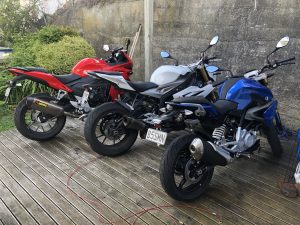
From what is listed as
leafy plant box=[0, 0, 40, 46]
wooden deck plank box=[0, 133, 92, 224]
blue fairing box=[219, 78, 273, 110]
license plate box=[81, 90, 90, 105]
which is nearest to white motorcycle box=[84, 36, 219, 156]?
blue fairing box=[219, 78, 273, 110]

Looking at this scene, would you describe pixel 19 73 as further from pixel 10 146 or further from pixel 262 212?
pixel 262 212

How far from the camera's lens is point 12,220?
243 centimetres

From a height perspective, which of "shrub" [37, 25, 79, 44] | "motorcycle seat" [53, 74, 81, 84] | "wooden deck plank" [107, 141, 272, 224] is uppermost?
"shrub" [37, 25, 79, 44]

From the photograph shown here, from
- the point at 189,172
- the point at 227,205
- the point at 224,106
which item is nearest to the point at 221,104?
the point at 224,106

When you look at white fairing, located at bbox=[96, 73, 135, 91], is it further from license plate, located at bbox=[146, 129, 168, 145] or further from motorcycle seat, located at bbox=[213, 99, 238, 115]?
motorcycle seat, located at bbox=[213, 99, 238, 115]

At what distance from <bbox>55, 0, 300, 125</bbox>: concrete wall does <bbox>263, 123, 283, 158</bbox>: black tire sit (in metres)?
0.99

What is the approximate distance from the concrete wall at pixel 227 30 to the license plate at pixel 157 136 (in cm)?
222

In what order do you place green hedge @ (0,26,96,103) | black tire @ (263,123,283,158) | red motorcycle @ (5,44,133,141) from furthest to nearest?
green hedge @ (0,26,96,103) → red motorcycle @ (5,44,133,141) → black tire @ (263,123,283,158)

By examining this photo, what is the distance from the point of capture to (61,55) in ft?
18.5

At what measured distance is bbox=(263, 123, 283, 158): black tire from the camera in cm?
328

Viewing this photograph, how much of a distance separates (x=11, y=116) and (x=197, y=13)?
3.51 metres

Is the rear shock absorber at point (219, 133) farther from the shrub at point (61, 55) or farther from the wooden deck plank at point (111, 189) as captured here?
the shrub at point (61, 55)

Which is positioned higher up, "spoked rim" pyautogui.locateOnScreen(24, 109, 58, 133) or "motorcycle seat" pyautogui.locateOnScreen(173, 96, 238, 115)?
"motorcycle seat" pyautogui.locateOnScreen(173, 96, 238, 115)

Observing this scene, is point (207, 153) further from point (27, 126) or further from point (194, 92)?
point (27, 126)
